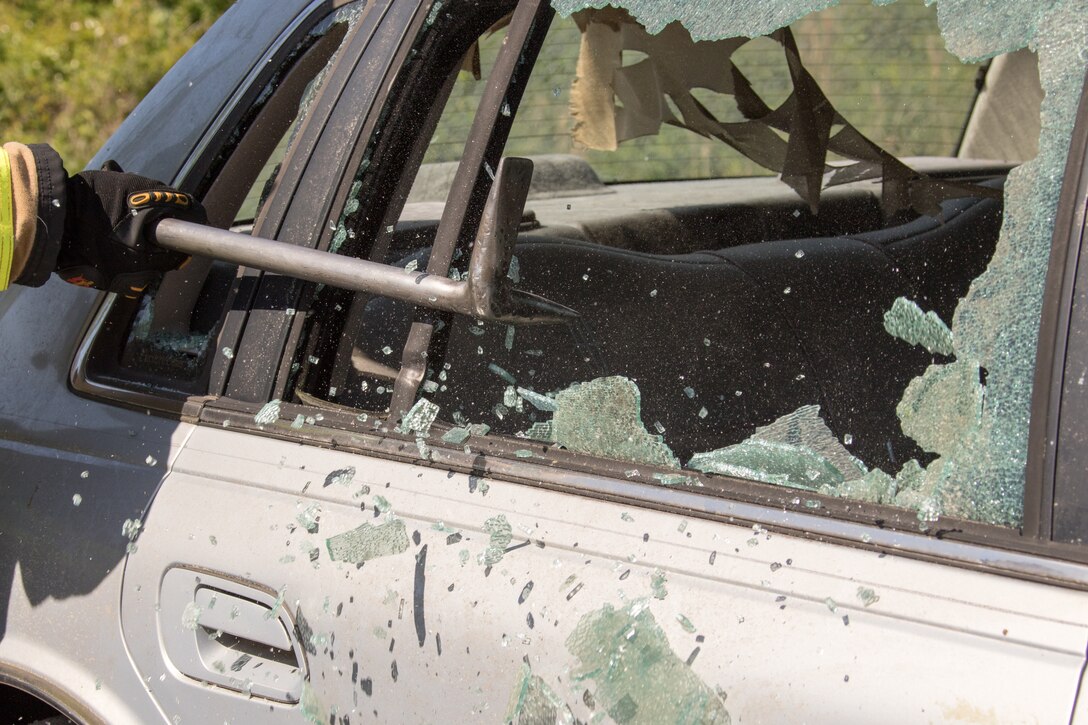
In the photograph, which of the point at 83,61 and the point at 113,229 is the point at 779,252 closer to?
the point at 113,229

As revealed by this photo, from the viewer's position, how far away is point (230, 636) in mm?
1538

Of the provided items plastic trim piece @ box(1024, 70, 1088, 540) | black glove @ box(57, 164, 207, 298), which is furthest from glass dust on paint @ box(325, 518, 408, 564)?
plastic trim piece @ box(1024, 70, 1088, 540)

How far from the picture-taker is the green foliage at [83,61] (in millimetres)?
7406

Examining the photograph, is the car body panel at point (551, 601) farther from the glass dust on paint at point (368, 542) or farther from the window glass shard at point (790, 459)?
the window glass shard at point (790, 459)

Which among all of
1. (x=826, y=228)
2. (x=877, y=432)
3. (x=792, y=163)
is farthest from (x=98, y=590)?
(x=826, y=228)

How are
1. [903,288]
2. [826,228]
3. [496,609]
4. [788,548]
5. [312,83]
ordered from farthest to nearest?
[826,228], [903,288], [312,83], [496,609], [788,548]

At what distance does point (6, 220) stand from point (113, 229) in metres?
0.15

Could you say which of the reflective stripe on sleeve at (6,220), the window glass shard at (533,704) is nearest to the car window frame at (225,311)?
the reflective stripe on sleeve at (6,220)

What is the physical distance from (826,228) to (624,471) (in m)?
1.73

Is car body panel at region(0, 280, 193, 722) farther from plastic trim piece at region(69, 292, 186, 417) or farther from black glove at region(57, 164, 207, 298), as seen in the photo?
black glove at region(57, 164, 207, 298)

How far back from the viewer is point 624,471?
1.32 meters

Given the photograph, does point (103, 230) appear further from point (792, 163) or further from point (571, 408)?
point (792, 163)

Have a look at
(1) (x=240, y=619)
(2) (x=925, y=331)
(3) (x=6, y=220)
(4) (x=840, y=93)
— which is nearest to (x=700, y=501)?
(2) (x=925, y=331)

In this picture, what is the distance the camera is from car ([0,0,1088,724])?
111 cm
